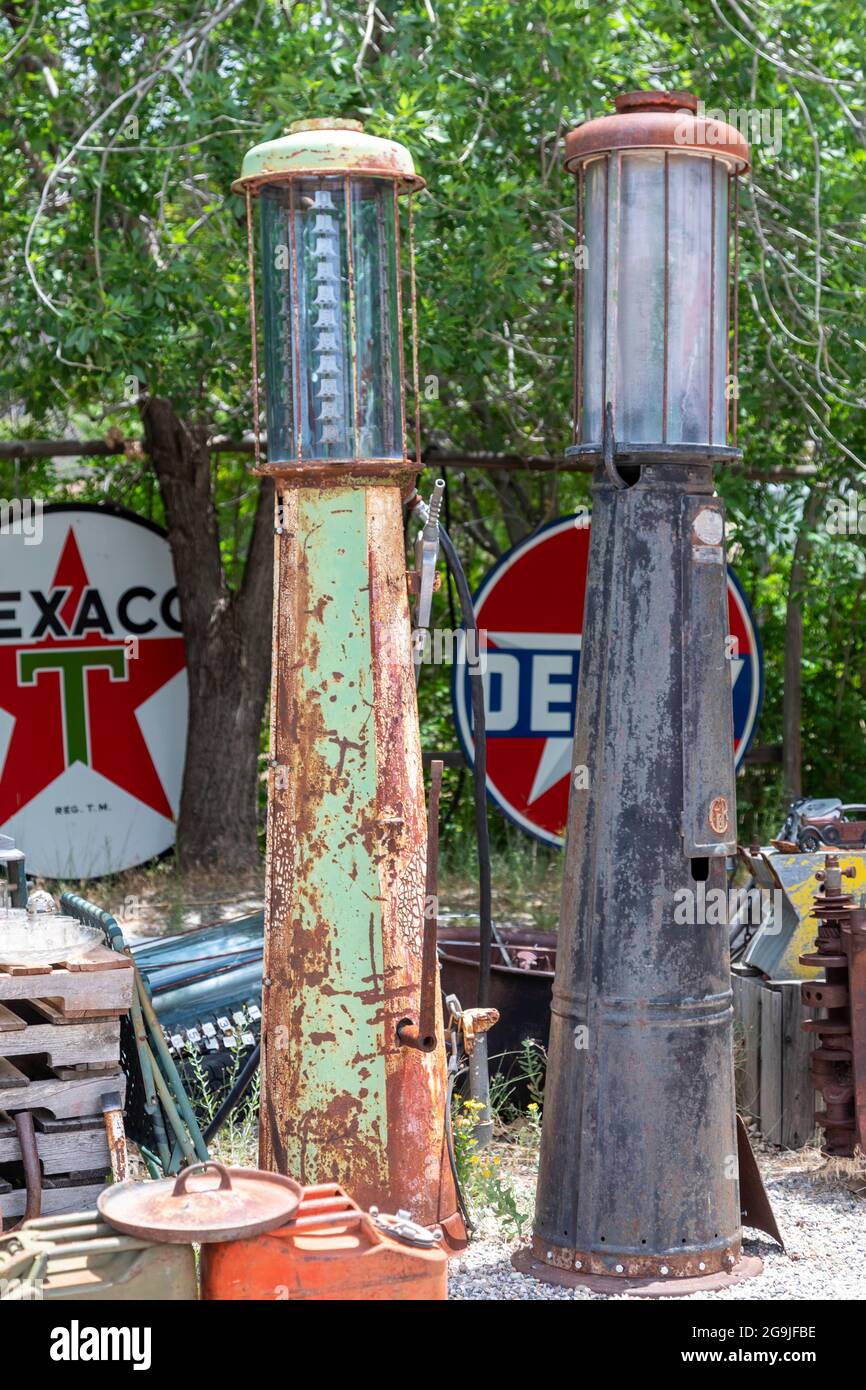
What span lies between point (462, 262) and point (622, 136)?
2.47 meters

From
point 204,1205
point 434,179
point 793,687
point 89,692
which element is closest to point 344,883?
point 204,1205

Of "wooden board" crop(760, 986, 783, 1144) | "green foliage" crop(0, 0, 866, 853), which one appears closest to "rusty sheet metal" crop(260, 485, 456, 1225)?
"wooden board" crop(760, 986, 783, 1144)

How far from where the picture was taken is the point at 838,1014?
5.02 metres

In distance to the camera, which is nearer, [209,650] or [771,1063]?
[771,1063]

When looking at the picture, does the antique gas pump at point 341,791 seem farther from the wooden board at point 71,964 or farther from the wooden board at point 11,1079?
the wooden board at point 11,1079

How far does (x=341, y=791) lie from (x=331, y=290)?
1241 mm

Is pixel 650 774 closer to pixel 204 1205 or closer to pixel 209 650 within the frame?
pixel 204 1205

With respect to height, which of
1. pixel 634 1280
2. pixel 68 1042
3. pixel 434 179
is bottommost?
pixel 634 1280

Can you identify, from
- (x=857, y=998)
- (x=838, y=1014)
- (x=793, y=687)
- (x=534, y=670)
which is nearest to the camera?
(x=857, y=998)

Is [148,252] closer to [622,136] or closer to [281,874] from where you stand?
[622,136]

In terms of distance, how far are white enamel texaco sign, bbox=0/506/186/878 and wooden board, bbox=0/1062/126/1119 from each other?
14.1ft

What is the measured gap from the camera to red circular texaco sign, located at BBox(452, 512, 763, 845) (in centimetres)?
853

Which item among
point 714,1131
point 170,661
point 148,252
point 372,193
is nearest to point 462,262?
point 148,252

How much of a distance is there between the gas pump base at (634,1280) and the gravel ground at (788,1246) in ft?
0.06
